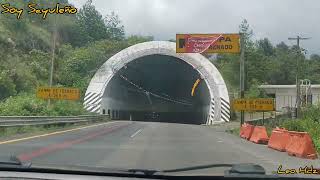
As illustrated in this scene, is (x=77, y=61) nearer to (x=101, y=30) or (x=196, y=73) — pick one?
(x=196, y=73)

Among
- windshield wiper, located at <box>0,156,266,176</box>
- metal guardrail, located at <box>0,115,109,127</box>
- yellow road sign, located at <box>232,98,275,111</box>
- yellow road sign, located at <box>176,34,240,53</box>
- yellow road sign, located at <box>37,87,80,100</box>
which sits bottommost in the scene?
metal guardrail, located at <box>0,115,109,127</box>

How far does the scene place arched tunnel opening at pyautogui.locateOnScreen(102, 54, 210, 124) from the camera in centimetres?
5838

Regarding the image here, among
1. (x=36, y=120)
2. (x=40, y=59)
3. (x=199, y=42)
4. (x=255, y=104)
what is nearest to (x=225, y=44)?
(x=199, y=42)

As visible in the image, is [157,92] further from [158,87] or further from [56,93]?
[56,93]

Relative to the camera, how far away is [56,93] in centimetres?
4416

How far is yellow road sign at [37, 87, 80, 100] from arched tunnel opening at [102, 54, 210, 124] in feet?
32.4

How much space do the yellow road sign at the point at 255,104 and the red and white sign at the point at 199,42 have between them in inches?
249

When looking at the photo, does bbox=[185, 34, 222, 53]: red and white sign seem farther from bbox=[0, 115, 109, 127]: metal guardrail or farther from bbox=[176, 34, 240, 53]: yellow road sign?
bbox=[0, 115, 109, 127]: metal guardrail

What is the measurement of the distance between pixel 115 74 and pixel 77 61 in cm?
934

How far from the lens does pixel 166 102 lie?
2931 inches

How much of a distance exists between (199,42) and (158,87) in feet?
99.2

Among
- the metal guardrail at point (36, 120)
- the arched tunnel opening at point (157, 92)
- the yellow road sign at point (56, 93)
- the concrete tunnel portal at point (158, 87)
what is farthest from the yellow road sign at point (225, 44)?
the arched tunnel opening at point (157, 92)

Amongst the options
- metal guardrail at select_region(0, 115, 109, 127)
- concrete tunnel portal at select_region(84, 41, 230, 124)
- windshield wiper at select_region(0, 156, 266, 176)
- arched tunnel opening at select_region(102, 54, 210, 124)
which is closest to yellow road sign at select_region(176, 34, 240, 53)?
metal guardrail at select_region(0, 115, 109, 127)

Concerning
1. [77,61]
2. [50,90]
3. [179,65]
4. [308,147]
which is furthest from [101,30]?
[308,147]
